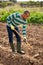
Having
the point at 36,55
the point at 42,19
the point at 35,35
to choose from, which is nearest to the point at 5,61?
the point at 36,55

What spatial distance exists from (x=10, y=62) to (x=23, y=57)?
0.47 metres

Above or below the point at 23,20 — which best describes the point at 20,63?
below

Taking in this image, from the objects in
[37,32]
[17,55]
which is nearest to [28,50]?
[17,55]

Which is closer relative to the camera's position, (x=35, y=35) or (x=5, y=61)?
(x=5, y=61)

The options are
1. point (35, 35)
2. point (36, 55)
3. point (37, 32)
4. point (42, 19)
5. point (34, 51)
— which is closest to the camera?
point (36, 55)

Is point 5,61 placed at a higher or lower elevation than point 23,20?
lower

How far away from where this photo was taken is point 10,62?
770 cm

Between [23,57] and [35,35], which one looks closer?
[23,57]

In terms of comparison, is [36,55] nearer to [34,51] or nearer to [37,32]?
[34,51]

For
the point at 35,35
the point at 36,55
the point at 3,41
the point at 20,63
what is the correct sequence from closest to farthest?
the point at 20,63 < the point at 36,55 < the point at 3,41 < the point at 35,35

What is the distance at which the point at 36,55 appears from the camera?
8.17 metres

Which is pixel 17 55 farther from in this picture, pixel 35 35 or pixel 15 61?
pixel 35 35

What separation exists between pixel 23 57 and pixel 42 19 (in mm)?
7647

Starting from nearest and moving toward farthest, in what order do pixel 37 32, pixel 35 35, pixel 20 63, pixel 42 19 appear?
pixel 20 63, pixel 35 35, pixel 37 32, pixel 42 19
